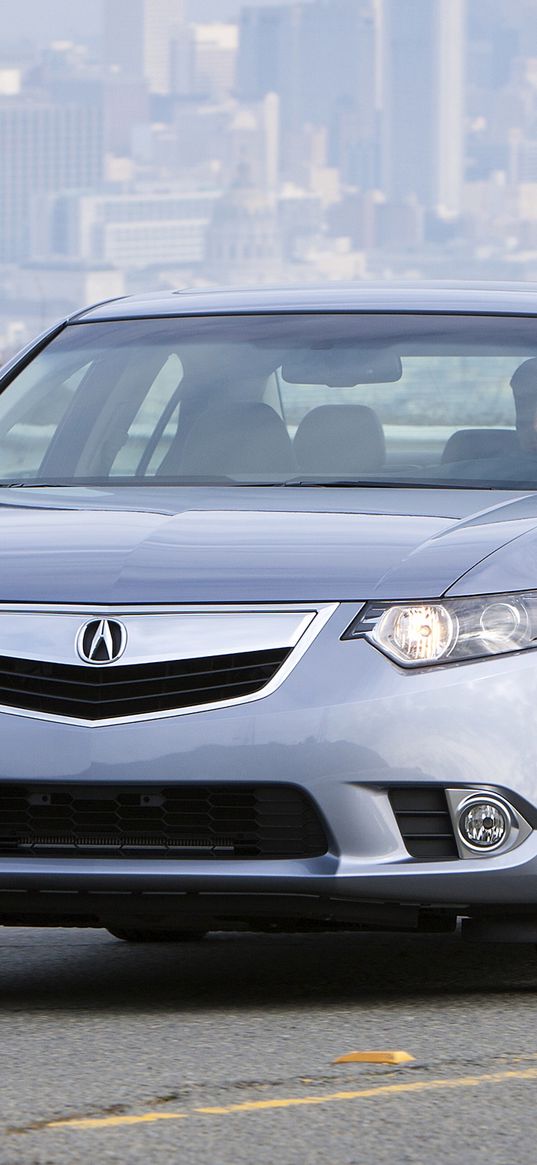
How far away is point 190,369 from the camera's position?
19.2 feet

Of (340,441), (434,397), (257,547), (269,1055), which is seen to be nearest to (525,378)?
(434,397)

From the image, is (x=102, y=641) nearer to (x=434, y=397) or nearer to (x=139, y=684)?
(x=139, y=684)

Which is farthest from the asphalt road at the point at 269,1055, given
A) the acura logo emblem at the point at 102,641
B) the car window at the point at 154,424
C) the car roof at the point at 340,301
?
the car roof at the point at 340,301

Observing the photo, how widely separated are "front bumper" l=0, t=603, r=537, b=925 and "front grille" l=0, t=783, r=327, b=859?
0.09 ft

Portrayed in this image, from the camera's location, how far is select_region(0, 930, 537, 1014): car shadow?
182 inches

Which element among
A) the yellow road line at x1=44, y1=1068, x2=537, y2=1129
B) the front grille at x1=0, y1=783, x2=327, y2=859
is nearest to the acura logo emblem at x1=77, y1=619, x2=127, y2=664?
the front grille at x1=0, y1=783, x2=327, y2=859

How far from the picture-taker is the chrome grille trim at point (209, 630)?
4.16 metres

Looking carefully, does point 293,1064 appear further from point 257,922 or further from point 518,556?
point 518,556

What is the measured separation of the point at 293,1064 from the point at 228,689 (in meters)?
0.73

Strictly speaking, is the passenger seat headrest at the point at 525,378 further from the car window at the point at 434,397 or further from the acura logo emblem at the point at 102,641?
the acura logo emblem at the point at 102,641

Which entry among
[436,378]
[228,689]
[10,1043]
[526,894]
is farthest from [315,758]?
[436,378]

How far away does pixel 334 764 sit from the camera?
414 centimetres

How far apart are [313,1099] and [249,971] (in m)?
1.48

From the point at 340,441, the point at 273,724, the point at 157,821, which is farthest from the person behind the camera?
the point at 340,441
